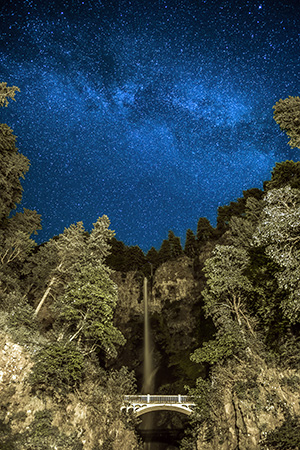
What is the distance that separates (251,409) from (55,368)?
1425 centimetres

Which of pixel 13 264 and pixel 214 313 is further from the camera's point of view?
pixel 13 264

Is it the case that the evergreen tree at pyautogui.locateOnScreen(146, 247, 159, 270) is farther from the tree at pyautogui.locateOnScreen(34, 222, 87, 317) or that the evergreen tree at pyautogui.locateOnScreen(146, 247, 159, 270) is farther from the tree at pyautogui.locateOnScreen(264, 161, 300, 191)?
the tree at pyautogui.locateOnScreen(264, 161, 300, 191)

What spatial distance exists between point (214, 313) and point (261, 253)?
7.66 metres

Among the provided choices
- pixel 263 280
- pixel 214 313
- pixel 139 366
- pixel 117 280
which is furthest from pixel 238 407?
pixel 117 280

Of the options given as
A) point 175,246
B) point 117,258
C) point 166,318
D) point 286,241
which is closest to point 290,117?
point 286,241

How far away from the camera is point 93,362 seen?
23062 mm

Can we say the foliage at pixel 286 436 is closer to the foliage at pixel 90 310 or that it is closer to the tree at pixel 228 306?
the tree at pixel 228 306

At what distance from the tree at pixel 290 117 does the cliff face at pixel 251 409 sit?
1764 cm

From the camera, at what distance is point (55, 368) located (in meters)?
16.9

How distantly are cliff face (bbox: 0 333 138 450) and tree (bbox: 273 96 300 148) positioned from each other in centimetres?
2470

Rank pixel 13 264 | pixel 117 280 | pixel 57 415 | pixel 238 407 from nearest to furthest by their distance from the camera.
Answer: pixel 57 415 < pixel 238 407 < pixel 13 264 < pixel 117 280

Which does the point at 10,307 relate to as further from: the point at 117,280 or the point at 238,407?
the point at 117,280

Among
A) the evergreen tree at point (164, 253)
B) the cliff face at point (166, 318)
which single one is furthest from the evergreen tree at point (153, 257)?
the cliff face at point (166, 318)

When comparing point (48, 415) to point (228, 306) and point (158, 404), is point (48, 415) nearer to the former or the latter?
point (158, 404)
